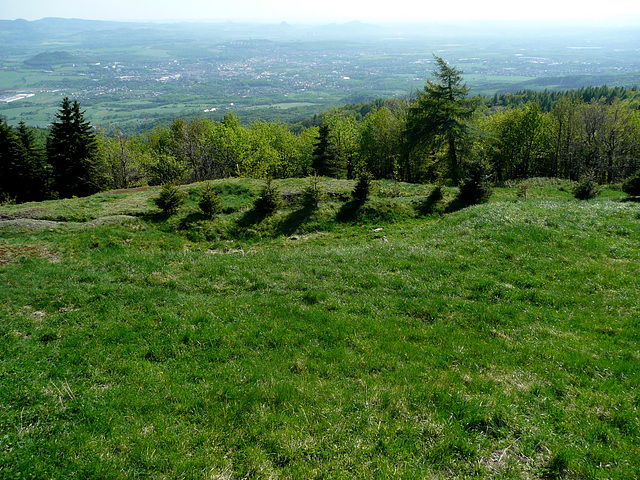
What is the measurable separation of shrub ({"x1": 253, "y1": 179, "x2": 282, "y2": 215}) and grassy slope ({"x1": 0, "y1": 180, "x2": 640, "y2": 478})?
821 centimetres

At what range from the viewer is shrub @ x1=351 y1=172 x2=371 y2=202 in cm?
2662

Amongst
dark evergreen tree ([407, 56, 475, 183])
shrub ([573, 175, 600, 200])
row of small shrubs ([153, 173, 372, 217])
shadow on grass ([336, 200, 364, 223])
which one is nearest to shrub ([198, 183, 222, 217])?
row of small shrubs ([153, 173, 372, 217])

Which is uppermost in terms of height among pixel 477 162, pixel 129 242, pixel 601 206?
pixel 477 162

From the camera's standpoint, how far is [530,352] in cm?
932

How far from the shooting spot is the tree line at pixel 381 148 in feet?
135

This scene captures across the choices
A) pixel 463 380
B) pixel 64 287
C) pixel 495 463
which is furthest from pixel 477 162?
pixel 64 287

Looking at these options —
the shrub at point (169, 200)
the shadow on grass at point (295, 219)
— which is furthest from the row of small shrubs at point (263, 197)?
the shadow on grass at point (295, 219)

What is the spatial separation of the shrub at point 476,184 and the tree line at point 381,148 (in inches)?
391

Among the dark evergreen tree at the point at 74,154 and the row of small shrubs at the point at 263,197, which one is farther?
the dark evergreen tree at the point at 74,154

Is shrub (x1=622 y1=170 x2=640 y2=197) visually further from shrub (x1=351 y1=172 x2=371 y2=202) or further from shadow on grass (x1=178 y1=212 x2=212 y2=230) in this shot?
shadow on grass (x1=178 y1=212 x2=212 y2=230)

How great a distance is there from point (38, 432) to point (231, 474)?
408 centimetres

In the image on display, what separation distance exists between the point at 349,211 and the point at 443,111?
22789mm

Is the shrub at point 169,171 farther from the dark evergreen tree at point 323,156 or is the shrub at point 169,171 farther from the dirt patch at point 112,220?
the dark evergreen tree at point 323,156

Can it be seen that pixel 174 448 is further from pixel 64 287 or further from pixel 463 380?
pixel 64 287
